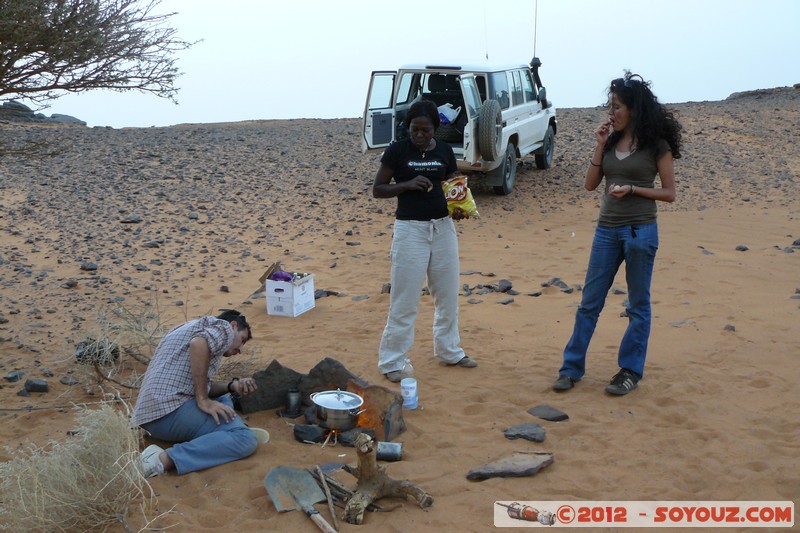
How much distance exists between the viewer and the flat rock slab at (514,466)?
4426mm

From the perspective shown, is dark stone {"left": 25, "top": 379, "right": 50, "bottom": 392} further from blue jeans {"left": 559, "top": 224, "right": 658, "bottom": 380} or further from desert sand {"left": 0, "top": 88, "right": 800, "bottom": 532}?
blue jeans {"left": 559, "top": 224, "right": 658, "bottom": 380}

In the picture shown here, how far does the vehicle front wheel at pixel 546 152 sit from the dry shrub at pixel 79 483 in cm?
1165

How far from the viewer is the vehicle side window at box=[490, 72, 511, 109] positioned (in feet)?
38.4

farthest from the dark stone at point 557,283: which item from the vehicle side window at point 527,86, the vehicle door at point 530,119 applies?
the vehicle side window at point 527,86

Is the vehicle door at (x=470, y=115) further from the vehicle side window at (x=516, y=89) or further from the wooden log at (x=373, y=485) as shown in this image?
the wooden log at (x=373, y=485)

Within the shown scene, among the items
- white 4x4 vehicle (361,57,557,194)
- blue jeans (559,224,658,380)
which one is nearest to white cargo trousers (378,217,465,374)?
blue jeans (559,224,658,380)

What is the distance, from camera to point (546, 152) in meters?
14.7

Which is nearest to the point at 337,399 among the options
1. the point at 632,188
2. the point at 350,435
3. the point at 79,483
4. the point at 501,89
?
the point at 350,435

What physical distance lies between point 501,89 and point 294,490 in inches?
350

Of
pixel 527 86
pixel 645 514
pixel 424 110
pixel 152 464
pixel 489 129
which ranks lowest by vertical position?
pixel 645 514

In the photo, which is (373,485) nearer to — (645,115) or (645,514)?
(645,514)

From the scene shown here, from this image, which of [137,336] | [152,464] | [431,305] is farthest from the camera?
[431,305]

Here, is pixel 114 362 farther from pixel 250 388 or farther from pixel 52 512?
pixel 52 512

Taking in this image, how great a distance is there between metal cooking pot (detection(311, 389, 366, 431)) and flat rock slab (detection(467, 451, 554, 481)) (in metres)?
0.91
